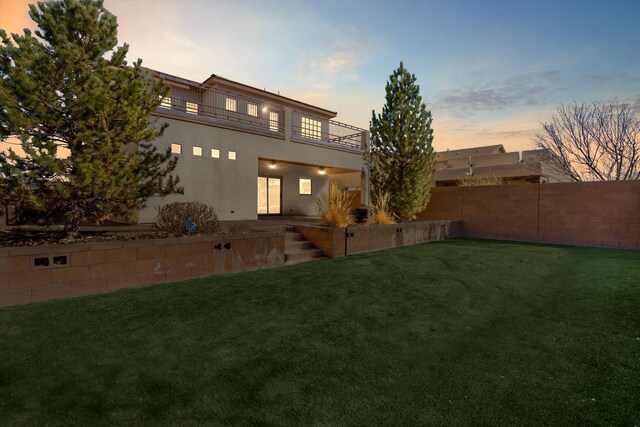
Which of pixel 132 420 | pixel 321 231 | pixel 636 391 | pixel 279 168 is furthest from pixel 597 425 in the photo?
pixel 279 168

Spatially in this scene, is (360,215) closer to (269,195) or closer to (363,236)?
(363,236)

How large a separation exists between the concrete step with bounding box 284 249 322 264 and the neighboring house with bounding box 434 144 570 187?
53.3 feet

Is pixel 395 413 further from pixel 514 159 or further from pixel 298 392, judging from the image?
pixel 514 159

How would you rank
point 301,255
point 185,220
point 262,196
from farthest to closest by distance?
1. point 262,196
2. point 301,255
3. point 185,220

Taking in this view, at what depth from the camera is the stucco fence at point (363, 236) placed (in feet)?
26.5

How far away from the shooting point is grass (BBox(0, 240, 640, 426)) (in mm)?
2082

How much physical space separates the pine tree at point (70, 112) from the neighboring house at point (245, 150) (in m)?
1.76

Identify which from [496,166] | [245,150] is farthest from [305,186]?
[496,166]

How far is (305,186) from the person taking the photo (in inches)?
637

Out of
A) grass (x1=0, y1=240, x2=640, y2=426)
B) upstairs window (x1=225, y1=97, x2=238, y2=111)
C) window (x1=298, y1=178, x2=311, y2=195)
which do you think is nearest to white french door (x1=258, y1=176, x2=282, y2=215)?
window (x1=298, y1=178, x2=311, y2=195)

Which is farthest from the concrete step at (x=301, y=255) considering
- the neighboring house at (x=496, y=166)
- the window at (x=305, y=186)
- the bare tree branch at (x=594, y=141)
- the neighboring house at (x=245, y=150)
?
the bare tree branch at (x=594, y=141)

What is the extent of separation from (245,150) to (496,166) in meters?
26.7

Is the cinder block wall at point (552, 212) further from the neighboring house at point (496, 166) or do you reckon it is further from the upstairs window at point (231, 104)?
the upstairs window at point (231, 104)

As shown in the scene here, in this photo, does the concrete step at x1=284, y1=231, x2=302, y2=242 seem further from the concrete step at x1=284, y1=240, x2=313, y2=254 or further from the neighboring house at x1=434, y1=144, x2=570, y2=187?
the neighboring house at x1=434, y1=144, x2=570, y2=187
